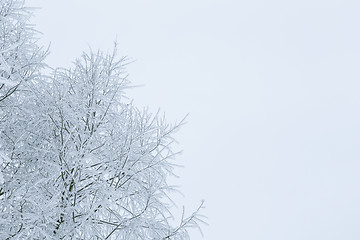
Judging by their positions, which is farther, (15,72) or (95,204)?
(15,72)

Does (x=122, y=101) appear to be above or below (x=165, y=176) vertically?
above

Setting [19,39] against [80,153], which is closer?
[80,153]

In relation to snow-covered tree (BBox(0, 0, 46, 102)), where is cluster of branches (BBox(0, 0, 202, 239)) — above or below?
below

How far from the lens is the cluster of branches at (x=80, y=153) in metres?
5.95

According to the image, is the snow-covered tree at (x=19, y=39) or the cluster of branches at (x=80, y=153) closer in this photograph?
the cluster of branches at (x=80, y=153)

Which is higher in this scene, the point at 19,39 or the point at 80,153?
the point at 19,39

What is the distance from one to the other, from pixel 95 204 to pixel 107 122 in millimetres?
1381

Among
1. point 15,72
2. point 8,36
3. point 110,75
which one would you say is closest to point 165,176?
point 110,75

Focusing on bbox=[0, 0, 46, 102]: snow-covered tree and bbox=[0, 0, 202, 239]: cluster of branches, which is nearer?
bbox=[0, 0, 202, 239]: cluster of branches

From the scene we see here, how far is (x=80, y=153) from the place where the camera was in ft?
19.5

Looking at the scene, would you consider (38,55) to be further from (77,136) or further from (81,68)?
(77,136)

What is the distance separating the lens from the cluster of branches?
19.5 ft

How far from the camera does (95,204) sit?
228 inches

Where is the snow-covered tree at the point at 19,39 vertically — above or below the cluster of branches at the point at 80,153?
above
